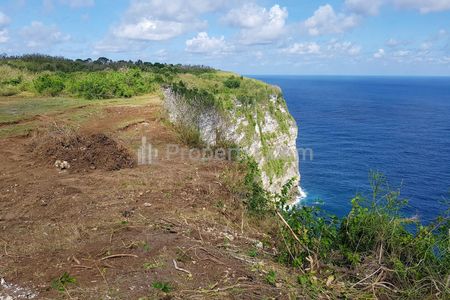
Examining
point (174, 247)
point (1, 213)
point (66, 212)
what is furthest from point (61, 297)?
point (1, 213)

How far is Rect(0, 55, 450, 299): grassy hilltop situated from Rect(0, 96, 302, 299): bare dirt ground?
19 mm

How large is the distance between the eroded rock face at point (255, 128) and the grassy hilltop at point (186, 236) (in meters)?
2.38

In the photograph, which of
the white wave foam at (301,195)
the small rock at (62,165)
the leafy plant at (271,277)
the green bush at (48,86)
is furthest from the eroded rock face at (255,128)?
the green bush at (48,86)

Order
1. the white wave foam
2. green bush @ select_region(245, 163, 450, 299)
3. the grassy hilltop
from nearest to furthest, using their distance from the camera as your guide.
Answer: the grassy hilltop, green bush @ select_region(245, 163, 450, 299), the white wave foam

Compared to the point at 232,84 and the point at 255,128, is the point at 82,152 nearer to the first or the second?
the point at 255,128

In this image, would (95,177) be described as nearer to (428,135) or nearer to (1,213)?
(1,213)

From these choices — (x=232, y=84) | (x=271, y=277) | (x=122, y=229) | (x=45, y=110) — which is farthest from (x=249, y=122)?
(x=271, y=277)

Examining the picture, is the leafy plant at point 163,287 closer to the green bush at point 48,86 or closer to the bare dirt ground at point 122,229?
the bare dirt ground at point 122,229

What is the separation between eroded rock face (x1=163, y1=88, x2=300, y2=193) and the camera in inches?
448

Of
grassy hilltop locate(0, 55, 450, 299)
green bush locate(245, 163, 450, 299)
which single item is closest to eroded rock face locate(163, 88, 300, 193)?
grassy hilltop locate(0, 55, 450, 299)

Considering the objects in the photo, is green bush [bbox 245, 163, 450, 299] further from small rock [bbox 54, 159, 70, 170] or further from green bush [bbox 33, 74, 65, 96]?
green bush [bbox 33, 74, 65, 96]

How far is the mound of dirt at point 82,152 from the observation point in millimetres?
8328

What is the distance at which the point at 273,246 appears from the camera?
5285mm

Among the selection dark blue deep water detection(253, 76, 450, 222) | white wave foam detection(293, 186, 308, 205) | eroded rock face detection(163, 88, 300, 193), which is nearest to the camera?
eroded rock face detection(163, 88, 300, 193)
